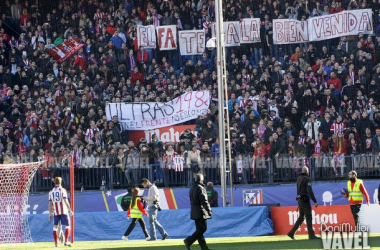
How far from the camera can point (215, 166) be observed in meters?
28.8

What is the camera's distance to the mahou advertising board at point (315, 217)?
25.5 m

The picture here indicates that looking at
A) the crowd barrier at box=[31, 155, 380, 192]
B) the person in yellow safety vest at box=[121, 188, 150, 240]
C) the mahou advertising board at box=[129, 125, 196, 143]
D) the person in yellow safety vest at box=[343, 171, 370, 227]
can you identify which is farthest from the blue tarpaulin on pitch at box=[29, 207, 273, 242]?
the mahou advertising board at box=[129, 125, 196, 143]

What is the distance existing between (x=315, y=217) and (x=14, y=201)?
9100 mm

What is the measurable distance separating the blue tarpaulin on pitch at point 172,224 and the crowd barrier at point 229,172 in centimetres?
150

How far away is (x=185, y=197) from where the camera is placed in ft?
95.3

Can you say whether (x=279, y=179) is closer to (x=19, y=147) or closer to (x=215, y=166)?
(x=215, y=166)

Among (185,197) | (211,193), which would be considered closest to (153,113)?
(185,197)

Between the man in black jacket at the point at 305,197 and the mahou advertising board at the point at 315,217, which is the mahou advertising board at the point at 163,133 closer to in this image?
the mahou advertising board at the point at 315,217

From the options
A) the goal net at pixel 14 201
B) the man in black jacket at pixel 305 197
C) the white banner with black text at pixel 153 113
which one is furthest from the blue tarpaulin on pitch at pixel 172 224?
the white banner with black text at pixel 153 113

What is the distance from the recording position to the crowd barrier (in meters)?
27.6

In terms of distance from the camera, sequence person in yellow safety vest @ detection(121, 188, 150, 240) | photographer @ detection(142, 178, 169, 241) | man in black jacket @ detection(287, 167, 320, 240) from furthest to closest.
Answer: person in yellow safety vest @ detection(121, 188, 150, 240) < photographer @ detection(142, 178, 169, 241) < man in black jacket @ detection(287, 167, 320, 240)

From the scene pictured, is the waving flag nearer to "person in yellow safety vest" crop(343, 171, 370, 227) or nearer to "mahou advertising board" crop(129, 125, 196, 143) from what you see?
"mahou advertising board" crop(129, 125, 196, 143)

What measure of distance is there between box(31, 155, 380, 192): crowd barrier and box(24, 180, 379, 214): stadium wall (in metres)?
0.25

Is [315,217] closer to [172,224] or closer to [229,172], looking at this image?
[229,172]
